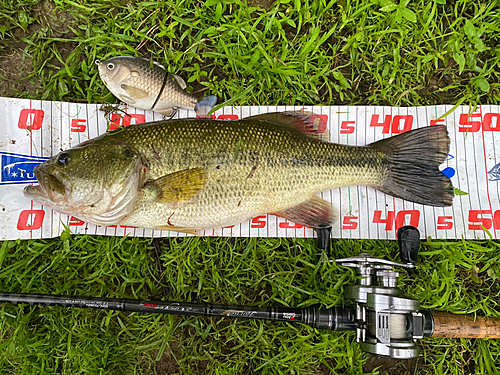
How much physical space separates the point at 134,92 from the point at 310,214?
1786 mm

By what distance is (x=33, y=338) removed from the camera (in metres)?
2.74

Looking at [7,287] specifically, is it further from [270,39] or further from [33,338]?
[270,39]

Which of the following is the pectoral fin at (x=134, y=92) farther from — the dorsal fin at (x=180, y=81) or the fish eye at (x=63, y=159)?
the fish eye at (x=63, y=159)

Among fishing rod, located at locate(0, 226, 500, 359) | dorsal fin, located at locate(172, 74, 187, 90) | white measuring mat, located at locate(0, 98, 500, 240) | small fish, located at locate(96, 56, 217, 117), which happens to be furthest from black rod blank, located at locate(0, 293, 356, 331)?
dorsal fin, located at locate(172, 74, 187, 90)

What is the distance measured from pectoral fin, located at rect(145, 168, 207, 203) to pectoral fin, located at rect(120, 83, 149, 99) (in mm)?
845

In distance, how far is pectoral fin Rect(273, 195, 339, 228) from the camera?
106 inches

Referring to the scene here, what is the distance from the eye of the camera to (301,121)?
2717mm

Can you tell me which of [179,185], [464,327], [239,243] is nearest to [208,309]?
[239,243]

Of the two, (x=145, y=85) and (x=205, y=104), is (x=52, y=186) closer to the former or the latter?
(x=145, y=85)

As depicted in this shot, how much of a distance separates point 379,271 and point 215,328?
1.41 meters

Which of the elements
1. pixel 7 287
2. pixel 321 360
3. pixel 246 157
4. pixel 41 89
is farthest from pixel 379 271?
pixel 41 89

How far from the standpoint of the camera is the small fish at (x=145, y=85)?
2.72 m

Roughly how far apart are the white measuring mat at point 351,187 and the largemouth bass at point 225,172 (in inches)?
8.2

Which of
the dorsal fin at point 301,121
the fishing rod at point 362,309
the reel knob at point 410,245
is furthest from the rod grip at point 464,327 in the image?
the dorsal fin at point 301,121
